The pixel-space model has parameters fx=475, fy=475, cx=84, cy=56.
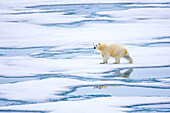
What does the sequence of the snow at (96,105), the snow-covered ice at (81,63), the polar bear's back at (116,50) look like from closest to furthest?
the snow at (96,105), the snow-covered ice at (81,63), the polar bear's back at (116,50)

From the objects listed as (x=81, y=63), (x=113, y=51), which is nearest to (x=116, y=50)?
(x=113, y=51)

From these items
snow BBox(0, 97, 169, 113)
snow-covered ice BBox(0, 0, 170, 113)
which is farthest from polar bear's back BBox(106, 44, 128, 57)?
snow BBox(0, 97, 169, 113)

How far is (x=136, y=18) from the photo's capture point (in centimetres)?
1450

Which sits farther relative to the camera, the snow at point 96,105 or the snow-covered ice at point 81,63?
the snow-covered ice at point 81,63

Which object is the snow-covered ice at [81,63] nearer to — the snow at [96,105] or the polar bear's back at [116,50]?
the snow at [96,105]

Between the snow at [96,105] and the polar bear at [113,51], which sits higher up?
the polar bear at [113,51]

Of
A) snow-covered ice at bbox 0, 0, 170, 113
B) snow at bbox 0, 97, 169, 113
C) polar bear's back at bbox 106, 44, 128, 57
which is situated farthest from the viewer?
polar bear's back at bbox 106, 44, 128, 57

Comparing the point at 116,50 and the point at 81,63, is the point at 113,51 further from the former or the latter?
the point at 81,63

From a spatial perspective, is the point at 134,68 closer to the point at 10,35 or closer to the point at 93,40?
the point at 93,40

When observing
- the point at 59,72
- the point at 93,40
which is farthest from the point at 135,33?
the point at 59,72

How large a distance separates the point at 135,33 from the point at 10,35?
3034 millimetres

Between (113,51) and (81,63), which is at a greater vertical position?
(113,51)

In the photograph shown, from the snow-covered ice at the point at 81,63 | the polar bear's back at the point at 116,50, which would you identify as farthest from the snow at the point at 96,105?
the polar bear's back at the point at 116,50

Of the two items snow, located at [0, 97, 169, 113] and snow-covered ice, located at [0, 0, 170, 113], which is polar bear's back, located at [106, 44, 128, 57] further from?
snow, located at [0, 97, 169, 113]
